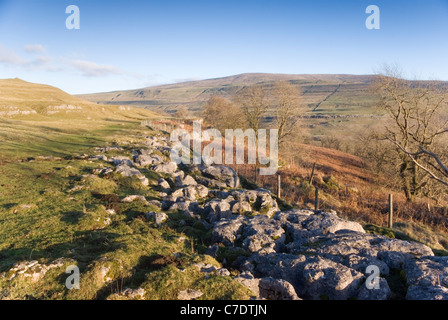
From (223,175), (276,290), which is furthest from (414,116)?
(276,290)

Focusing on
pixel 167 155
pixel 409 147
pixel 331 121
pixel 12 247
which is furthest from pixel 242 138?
pixel 331 121

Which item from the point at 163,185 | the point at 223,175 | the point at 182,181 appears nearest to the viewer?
the point at 163,185

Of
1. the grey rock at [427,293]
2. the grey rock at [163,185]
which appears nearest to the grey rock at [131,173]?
the grey rock at [163,185]

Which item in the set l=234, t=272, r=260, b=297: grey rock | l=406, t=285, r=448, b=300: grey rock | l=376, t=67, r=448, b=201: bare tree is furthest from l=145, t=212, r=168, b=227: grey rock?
l=376, t=67, r=448, b=201: bare tree

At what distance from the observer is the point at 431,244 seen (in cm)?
1517

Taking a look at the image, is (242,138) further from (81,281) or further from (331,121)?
(331,121)

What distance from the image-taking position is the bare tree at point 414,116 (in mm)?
25328

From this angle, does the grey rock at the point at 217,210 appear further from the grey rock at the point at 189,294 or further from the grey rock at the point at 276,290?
the grey rock at the point at 189,294

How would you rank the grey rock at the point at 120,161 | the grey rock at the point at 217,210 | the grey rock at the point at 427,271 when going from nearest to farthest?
the grey rock at the point at 427,271 → the grey rock at the point at 217,210 → the grey rock at the point at 120,161

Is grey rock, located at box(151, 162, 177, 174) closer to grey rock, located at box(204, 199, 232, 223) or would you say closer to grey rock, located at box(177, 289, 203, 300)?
grey rock, located at box(204, 199, 232, 223)

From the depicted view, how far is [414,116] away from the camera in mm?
26672

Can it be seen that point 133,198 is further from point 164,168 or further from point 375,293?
point 375,293

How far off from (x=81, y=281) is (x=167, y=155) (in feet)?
91.0

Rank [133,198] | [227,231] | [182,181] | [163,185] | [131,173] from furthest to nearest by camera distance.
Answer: [182,181] < [131,173] < [163,185] < [133,198] < [227,231]
